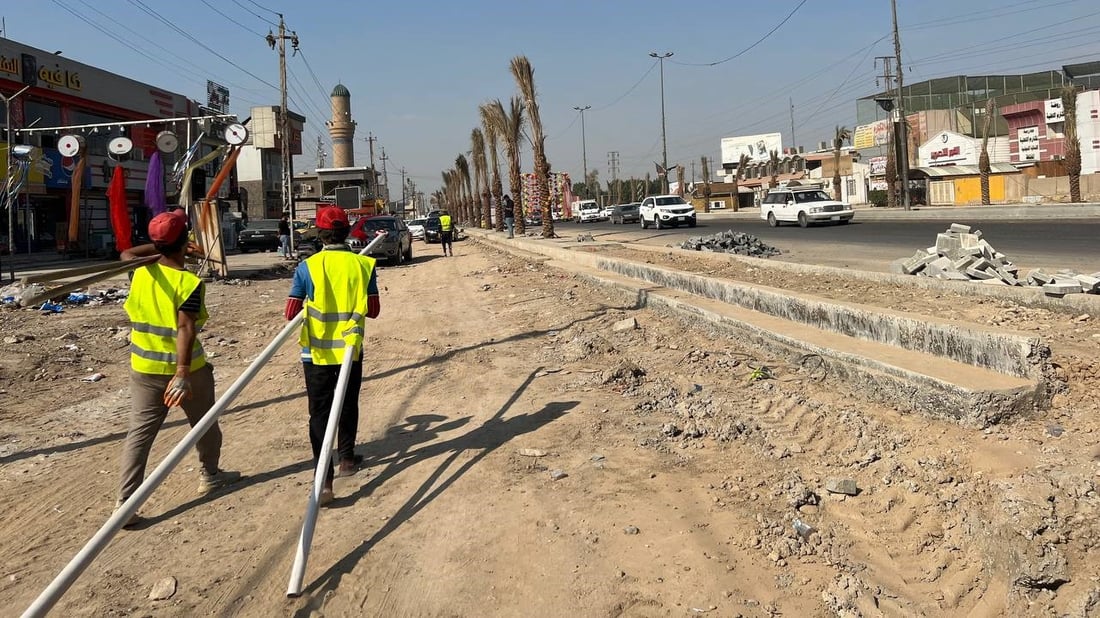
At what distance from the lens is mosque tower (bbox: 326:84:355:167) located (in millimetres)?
67594

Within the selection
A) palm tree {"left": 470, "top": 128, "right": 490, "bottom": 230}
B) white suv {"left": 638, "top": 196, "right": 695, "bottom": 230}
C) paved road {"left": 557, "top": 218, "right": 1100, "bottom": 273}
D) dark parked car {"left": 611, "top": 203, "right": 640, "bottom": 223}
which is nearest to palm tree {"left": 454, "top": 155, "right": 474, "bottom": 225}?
palm tree {"left": 470, "top": 128, "right": 490, "bottom": 230}

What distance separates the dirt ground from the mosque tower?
62425 mm

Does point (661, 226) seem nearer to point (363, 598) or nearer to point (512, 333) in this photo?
point (512, 333)

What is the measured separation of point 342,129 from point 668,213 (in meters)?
43.8

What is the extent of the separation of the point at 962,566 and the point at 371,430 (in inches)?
159

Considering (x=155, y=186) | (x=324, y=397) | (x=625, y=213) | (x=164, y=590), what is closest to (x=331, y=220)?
(x=324, y=397)

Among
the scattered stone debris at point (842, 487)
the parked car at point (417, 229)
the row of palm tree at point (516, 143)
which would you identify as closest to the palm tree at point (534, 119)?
the row of palm tree at point (516, 143)

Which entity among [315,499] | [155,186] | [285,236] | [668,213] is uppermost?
[668,213]

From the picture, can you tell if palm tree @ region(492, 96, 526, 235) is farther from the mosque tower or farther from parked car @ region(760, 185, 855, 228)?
the mosque tower

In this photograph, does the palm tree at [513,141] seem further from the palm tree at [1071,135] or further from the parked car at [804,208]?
the palm tree at [1071,135]

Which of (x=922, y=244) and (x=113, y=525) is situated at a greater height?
(x=922, y=244)

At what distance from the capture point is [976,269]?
915 cm

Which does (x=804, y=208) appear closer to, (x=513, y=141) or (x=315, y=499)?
(x=513, y=141)

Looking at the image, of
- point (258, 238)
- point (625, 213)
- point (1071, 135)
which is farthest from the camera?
point (625, 213)
